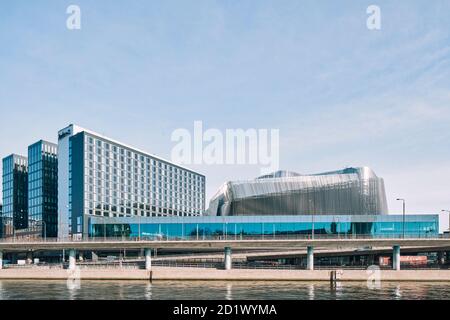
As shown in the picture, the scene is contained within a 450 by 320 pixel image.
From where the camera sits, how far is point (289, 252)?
10456cm

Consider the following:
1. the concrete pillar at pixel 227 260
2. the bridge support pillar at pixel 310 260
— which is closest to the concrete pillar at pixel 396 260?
the bridge support pillar at pixel 310 260

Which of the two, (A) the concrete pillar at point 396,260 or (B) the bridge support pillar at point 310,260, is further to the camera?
(B) the bridge support pillar at point 310,260

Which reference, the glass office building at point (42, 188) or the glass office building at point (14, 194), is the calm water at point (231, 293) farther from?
the glass office building at point (14, 194)

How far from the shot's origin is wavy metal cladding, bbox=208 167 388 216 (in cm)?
13012

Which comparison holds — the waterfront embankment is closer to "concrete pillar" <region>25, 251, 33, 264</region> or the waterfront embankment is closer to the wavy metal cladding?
"concrete pillar" <region>25, 251, 33, 264</region>

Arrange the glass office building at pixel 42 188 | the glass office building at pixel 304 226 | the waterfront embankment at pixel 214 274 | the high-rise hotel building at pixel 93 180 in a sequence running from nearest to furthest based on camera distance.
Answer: the waterfront embankment at pixel 214 274, the glass office building at pixel 304 226, the high-rise hotel building at pixel 93 180, the glass office building at pixel 42 188

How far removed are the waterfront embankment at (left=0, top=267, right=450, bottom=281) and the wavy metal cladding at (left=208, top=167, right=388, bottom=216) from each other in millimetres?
45892

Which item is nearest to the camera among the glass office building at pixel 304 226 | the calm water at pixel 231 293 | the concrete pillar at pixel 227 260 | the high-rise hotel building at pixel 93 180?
the calm water at pixel 231 293

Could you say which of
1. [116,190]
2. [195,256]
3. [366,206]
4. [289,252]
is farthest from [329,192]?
[116,190]

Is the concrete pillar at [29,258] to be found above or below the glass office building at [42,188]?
below

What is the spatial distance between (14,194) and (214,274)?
119m

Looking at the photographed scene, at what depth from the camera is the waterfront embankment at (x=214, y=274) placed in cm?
8125

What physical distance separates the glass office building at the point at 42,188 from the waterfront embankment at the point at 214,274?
7518cm
